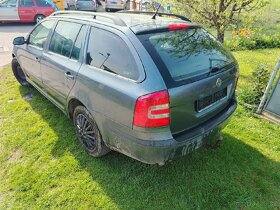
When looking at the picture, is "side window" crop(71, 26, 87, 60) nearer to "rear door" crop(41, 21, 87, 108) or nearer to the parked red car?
"rear door" crop(41, 21, 87, 108)

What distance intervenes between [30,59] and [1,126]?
1.21 meters

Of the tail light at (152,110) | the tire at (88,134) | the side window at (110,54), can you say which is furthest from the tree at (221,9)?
the tail light at (152,110)

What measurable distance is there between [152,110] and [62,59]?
1.69m

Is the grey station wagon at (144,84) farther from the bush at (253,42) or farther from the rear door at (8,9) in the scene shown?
the rear door at (8,9)

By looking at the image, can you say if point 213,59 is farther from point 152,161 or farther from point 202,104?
point 152,161

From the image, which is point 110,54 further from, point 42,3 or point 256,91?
point 42,3

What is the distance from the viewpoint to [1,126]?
3.78m

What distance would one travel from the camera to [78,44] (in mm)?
2916

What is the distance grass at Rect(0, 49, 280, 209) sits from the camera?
98.7 inches

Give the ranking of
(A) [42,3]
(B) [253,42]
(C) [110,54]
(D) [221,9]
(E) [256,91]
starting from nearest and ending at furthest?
(C) [110,54]
(E) [256,91]
(D) [221,9]
(B) [253,42]
(A) [42,3]

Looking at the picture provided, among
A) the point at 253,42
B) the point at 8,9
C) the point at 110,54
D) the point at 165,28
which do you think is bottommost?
the point at 253,42

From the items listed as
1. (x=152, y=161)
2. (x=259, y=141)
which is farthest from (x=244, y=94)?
(x=152, y=161)

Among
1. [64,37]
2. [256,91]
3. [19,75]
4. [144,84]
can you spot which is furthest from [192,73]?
[19,75]

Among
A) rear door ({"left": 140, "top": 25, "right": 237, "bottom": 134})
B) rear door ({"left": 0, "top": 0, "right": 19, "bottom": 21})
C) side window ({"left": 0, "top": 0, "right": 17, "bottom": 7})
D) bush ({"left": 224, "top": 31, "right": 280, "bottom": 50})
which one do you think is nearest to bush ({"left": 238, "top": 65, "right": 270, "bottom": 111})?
rear door ({"left": 140, "top": 25, "right": 237, "bottom": 134})
